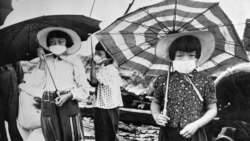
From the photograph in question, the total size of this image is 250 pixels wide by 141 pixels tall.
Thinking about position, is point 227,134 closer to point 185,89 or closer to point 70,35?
point 185,89

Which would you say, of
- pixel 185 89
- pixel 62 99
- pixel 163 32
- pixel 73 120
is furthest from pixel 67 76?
pixel 185 89

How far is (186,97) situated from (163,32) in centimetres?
74

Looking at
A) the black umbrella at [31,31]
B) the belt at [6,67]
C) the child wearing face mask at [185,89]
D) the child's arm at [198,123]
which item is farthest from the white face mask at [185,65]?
the belt at [6,67]

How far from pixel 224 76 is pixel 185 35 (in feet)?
2.69

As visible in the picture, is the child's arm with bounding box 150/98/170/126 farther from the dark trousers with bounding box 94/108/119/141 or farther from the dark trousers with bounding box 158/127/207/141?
the dark trousers with bounding box 94/108/119/141

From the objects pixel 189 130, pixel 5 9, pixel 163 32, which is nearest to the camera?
pixel 189 130

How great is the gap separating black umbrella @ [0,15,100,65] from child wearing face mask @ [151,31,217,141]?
116 cm

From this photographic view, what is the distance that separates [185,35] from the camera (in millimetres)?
3857

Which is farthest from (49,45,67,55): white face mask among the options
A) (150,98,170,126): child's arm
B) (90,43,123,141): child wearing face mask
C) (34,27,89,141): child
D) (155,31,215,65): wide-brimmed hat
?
(150,98,170,126): child's arm

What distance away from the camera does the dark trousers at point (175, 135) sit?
3875 mm

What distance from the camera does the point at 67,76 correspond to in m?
4.80

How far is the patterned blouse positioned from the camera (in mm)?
3859

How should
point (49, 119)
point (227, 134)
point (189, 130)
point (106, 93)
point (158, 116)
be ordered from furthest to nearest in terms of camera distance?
point (49, 119) → point (106, 93) → point (227, 134) → point (158, 116) → point (189, 130)

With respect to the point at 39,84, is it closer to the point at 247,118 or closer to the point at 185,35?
the point at 185,35
